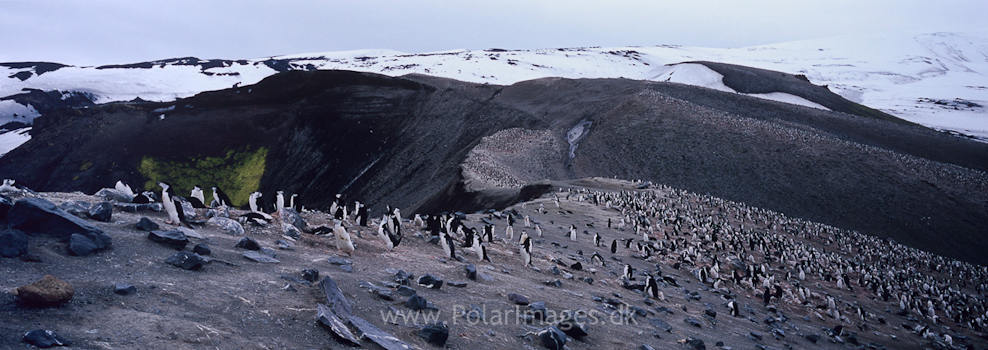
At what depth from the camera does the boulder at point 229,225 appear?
927 cm

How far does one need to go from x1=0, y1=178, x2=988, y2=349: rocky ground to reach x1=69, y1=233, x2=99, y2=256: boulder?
126mm

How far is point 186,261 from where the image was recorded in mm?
6840

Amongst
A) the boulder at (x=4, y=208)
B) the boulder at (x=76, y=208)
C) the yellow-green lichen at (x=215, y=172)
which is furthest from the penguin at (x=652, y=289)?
the yellow-green lichen at (x=215, y=172)

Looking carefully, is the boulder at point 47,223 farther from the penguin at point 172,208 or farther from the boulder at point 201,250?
the penguin at point 172,208

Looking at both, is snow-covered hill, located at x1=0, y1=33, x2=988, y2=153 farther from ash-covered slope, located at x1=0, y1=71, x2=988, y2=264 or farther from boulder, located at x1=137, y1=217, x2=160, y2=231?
boulder, located at x1=137, y1=217, x2=160, y2=231

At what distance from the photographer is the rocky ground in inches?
208

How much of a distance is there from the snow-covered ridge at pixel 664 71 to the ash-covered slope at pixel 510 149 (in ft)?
94.9

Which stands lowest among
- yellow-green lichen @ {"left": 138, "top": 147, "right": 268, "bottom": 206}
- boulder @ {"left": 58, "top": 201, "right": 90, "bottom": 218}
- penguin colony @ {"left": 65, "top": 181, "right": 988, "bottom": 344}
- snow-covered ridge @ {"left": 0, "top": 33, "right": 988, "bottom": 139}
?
yellow-green lichen @ {"left": 138, "top": 147, "right": 268, "bottom": 206}

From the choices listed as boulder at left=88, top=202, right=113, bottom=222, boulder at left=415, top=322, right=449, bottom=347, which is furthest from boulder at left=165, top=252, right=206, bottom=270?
boulder at left=415, top=322, right=449, bottom=347

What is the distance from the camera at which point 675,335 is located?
9.44 meters

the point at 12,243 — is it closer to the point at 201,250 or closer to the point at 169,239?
the point at 169,239

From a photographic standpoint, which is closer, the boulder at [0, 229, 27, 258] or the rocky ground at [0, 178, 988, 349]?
the rocky ground at [0, 178, 988, 349]

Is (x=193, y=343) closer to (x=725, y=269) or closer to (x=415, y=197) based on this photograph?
(x=725, y=269)

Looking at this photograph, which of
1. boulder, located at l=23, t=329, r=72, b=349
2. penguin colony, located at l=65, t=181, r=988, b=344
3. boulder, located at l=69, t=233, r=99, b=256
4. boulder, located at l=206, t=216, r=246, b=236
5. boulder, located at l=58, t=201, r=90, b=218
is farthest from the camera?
penguin colony, located at l=65, t=181, r=988, b=344
